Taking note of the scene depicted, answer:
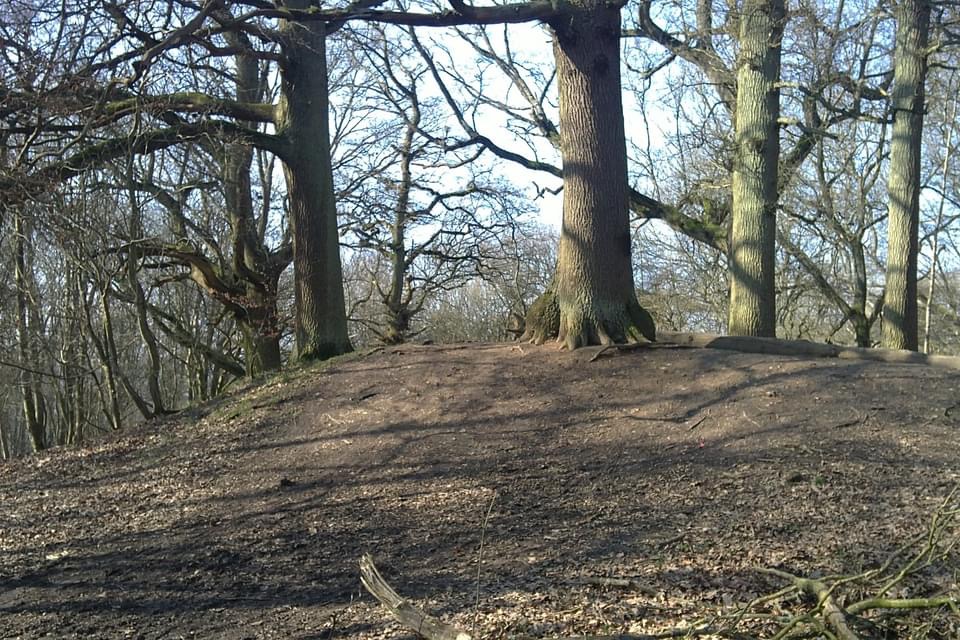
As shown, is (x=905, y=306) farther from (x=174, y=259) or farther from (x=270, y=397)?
(x=174, y=259)

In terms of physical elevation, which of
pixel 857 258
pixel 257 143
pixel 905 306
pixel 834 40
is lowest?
pixel 905 306

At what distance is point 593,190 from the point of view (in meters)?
8.30

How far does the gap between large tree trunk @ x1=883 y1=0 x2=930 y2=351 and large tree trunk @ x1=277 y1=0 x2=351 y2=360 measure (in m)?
7.79

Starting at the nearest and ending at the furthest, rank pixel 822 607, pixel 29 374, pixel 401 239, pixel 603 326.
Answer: pixel 822 607 < pixel 603 326 < pixel 29 374 < pixel 401 239

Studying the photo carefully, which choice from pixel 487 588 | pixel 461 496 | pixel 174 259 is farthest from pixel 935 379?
pixel 174 259

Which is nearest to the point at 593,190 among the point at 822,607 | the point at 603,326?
the point at 603,326

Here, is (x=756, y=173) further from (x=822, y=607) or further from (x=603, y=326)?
(x=822, y=607)

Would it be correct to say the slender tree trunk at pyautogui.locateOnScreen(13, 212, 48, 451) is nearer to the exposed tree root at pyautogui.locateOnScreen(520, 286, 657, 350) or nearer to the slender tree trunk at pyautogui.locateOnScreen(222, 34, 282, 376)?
the slender tree trunk at pyautogui.locateOnScreen(222, 34, 282, 376)

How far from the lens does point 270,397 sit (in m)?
8.43

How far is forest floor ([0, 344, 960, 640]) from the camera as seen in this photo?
421cm

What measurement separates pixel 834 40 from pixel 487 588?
9.92 meters

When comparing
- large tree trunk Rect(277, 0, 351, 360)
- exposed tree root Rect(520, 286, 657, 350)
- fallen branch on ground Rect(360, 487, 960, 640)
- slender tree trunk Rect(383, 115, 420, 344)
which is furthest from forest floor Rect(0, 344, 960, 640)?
slender tree trunk Rect(383, 115, 420, 344)

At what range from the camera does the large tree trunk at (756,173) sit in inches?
420

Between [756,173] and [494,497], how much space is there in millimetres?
7519
